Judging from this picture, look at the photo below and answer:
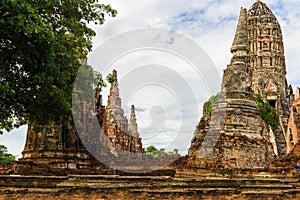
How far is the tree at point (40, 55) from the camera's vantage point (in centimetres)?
805

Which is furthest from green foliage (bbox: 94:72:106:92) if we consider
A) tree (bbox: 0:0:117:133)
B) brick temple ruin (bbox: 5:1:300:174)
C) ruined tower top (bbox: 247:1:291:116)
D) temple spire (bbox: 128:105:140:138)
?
ruined tower top (bbox: 247:1:291:116)

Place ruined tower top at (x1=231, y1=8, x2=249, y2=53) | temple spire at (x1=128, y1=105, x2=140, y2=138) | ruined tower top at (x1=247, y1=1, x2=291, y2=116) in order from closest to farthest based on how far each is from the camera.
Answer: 1. ruined tower top at (x1=231, y1=8, x2=249, y2=53)
2. temple spire at (x1=128, y1=105, x2=140, y2=138)
3. ruined tower top at (x1=247, y1=1, x2=291, y2=116)

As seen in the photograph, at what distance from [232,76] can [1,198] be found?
7992mm

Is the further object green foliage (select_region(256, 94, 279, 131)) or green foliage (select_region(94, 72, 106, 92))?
green foliage (select_region(256, 94, 279, 131))

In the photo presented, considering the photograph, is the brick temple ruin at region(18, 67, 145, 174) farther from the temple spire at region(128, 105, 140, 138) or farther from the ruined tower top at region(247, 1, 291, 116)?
the ruined tower top at region(247, 1, 291, 116)

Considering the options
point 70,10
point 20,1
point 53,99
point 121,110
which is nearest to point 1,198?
point 53,99

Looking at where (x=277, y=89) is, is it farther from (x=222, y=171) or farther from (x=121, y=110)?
(x=222, y=171)

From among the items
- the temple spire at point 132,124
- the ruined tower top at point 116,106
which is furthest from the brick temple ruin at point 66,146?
the temple spire at point 132,124

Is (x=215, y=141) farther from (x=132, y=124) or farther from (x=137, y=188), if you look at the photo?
(x=132, y=124)

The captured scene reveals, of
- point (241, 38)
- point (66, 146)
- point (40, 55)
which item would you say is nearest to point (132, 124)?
point (66, 146)

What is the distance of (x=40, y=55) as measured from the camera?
8.82 meters

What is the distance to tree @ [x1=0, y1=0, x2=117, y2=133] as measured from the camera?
8.05 metres

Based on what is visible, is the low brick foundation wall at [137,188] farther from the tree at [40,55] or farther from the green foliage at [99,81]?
the green foliage at [99,81]

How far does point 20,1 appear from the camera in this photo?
792 centimetres
